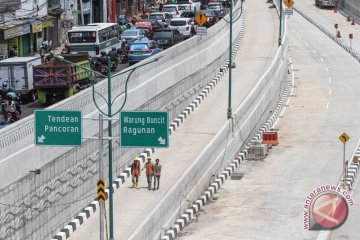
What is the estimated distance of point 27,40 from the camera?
260 ft

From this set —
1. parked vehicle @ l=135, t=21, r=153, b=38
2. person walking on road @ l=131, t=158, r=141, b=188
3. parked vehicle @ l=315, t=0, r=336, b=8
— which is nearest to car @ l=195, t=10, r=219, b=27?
parked vehicle @ l=135, t=21, r=153, b=38

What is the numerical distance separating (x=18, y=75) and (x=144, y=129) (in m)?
24.6

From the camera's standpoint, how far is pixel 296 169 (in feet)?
171

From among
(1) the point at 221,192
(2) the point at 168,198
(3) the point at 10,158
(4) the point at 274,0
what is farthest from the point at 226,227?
(4) the point at 274,0

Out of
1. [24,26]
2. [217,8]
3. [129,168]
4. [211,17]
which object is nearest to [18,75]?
[129,168]

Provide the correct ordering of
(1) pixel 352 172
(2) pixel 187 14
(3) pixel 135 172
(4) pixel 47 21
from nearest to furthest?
(3) pixel 135 172 < (1) pixel 352 172 < (4) pixel 47 21 < (2) pixel 187 14

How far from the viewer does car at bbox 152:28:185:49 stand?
79.4 m

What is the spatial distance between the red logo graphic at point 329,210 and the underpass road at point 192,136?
1338 centimetres

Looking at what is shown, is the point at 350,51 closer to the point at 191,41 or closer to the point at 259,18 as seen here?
the point at 259,18

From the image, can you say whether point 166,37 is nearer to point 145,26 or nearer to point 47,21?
point 47,21

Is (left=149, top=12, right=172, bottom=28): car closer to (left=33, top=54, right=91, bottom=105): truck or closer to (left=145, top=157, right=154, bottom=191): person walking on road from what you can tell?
(left=33, top=54, right=91, bottom=105): truck

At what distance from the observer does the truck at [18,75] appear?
5591cm

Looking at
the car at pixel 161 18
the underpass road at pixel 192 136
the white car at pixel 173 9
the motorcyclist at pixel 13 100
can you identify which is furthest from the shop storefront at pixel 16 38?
the white car at pixel 173 9

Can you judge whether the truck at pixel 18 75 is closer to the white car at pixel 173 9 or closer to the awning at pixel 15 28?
the awning at pixel 15 28
